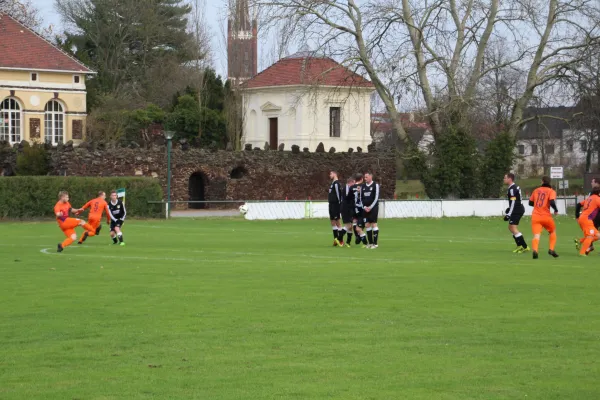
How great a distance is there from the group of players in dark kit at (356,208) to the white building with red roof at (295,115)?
142 feet

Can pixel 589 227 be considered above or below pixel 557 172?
below

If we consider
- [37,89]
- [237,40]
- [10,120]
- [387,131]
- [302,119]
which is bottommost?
[10,120]

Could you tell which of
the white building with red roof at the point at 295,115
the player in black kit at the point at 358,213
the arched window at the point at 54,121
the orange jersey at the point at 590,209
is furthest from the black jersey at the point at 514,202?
the arched window at the point at 54,121

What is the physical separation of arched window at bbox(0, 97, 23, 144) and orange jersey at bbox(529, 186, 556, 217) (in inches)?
1988

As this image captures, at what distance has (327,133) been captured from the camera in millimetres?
73375

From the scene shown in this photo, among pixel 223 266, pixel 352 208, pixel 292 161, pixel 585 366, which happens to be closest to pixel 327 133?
pixel 292 161

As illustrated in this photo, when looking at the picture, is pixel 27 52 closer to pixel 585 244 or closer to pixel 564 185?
pixel 564 185

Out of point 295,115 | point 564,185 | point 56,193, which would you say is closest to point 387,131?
point 295,115

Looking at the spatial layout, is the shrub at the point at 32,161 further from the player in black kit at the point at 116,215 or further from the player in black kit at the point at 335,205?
the player in black kit at the point at 335,205

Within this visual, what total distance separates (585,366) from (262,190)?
55790 mm

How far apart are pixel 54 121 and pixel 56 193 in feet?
82.2

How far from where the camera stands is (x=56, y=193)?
47406 mm

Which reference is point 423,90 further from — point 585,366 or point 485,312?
point 585,366

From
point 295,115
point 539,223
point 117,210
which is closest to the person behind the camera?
point 539,223
